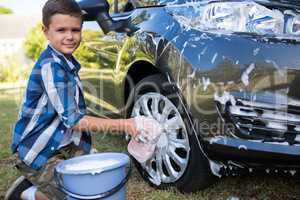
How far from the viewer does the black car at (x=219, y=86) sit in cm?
230

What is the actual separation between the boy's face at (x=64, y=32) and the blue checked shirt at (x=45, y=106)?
43 mm

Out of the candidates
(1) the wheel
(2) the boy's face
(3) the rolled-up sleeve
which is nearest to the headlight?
(1) the wheel

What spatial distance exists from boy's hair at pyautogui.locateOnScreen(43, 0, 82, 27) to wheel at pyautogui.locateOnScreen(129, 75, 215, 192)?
2.50 ft

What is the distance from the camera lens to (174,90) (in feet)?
8.93

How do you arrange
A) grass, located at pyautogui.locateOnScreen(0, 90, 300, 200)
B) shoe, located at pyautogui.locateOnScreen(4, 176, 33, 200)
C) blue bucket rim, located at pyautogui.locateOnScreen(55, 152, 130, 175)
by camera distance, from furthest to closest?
grass, located at pyautogui.locateOnScreen(0, 90, 300, 200) → shoe, located at pyautogui.locateOnScreen(4, 176, 33, 200) → blue bucket rim, located at pyautogui.locateOnScreen(55, 152, 130, 175)

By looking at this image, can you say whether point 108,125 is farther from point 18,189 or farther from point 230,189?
point 230,189

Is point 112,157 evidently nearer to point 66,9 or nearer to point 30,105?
point 30,105

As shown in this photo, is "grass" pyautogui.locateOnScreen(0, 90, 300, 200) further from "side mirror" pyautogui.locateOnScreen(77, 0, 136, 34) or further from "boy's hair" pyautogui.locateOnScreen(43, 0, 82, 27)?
"boy's hair" pyautogui.locateOnScreen(43, 0, 82, 27)

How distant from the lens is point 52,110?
2.39 meters

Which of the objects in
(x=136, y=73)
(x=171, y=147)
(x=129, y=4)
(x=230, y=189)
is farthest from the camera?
(x=129, y=4)

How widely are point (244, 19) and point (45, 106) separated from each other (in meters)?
1.12

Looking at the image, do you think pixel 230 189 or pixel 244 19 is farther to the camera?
pixel 230 189

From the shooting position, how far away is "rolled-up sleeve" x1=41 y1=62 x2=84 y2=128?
223cm

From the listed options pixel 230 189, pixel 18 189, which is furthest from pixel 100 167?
pixel 230 189
